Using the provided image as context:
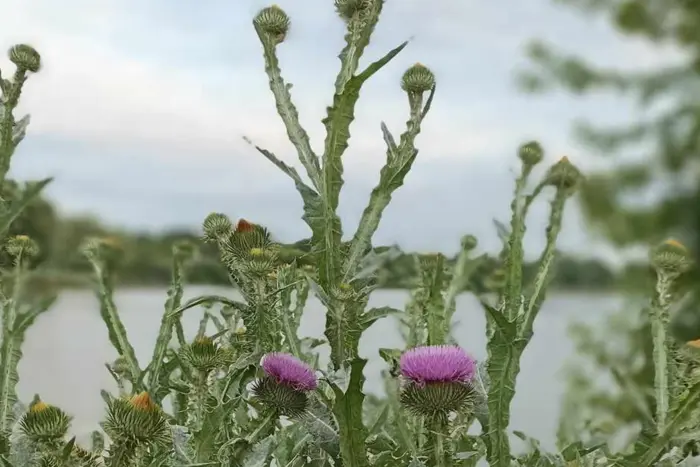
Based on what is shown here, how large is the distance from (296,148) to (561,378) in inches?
114

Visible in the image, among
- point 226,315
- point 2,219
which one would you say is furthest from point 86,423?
point 2,219

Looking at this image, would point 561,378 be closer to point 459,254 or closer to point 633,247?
point 633,247

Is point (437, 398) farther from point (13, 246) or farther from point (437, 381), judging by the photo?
point (13, 246)

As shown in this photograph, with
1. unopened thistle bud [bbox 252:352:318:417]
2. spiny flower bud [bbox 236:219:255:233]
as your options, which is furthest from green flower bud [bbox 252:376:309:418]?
spiny flower bud [bbox 236:219:255:233]

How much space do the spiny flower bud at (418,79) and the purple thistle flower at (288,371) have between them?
24 centimetres

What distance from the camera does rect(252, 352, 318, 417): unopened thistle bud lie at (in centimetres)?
59

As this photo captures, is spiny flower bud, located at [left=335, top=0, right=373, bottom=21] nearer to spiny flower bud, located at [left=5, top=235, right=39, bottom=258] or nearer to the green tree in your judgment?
spiny flower bud, located at [left=5, top=235, right=39, bottom=258]

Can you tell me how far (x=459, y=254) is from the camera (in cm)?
97

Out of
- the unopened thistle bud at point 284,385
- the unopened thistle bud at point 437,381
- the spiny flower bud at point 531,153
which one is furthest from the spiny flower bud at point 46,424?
the spiny flower bud at point 531,153

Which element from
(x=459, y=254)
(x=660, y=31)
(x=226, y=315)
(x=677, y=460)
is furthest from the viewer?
(x=660, y=31)

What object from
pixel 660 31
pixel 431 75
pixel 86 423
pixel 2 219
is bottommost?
pixel 86 423

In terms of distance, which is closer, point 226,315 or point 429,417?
point 429,417

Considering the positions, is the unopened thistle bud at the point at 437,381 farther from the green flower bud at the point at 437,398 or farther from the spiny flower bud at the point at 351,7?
the spiny flower bud at the point at 351,7

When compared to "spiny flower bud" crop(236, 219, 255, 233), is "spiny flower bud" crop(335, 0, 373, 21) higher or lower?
higher
